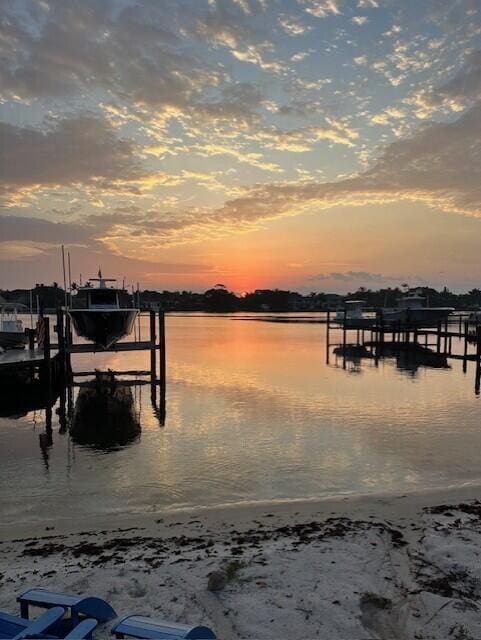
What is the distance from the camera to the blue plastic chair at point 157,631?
398cm

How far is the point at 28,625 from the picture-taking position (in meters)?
4.10

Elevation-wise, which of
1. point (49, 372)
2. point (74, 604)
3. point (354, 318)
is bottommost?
point (49, 372)

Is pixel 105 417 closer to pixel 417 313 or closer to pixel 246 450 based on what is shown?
pixel 246 450

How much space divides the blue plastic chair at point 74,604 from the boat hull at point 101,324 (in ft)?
66.6

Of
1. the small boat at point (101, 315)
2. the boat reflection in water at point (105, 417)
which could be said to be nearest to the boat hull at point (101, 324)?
the small boat at point (101, 315)

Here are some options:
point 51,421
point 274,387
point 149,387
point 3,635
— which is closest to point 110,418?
point 51,421

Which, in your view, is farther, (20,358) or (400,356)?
(400,356)

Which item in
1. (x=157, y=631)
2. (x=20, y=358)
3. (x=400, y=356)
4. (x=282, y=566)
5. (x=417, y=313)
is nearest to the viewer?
(x=157, y=631)

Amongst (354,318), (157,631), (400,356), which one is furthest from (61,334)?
(354,318)

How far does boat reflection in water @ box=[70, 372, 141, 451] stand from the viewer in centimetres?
1405

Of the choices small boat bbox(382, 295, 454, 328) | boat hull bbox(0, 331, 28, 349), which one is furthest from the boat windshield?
small boat bbox(382, 295, 454, 328)

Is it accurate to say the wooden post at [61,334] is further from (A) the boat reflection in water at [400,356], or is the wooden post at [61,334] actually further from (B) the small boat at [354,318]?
(B) the small boat at [354,318]

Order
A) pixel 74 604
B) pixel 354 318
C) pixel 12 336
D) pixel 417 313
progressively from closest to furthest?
pixel 74 604 → pixel 12 336 → pixel 417 313 → pixel 354 318

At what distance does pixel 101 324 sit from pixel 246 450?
14.2 m
